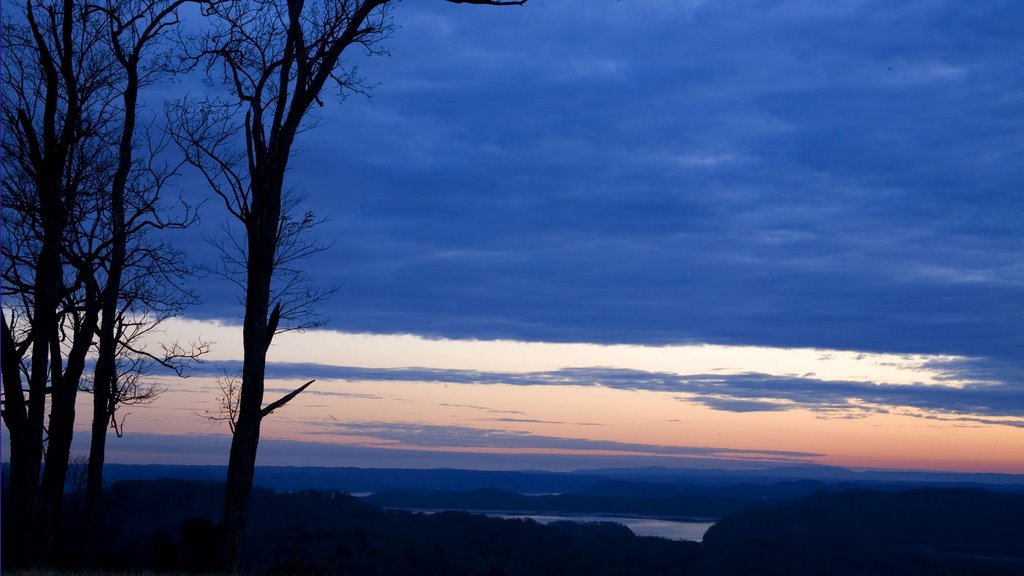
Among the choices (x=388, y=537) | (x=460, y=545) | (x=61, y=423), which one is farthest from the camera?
(x=460, y=545)

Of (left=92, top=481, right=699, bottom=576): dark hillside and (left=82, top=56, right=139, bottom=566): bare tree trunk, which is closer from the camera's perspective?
(left=82, top=56, right=139, bottom=566): bare tree trunk

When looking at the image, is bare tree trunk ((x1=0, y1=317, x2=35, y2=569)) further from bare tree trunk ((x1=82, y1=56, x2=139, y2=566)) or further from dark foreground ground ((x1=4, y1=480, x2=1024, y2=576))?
dark foreground ground ((x1=4, y1=480, x2=1024, y2=576))

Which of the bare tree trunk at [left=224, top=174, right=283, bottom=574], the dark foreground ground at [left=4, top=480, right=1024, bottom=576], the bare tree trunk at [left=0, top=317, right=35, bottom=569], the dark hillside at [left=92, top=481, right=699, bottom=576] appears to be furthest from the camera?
the dark foreground ground at [left=4, top=480, right=1024, bottom=576]

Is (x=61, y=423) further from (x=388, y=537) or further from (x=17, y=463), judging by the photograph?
(x=388, y=537)

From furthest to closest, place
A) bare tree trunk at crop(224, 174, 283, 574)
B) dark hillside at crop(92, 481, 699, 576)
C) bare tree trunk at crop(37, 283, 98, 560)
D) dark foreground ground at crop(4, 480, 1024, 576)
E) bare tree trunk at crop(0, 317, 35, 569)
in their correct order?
dark foreground ground at crop(4, 480, 1024, 576)
dark hillside at crop(92, 481, 699, 576)
bare tree trunk at crop(37, 283, 98, 560)
bare tree trunk at crop(0, 317, 35, 569)
bare tree trunk at crop(224, 174, 283, 574)

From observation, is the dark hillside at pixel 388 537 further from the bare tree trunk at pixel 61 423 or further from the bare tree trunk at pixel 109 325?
the bare tree trunk at pixel 61 423

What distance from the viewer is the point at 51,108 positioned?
18.6 metres

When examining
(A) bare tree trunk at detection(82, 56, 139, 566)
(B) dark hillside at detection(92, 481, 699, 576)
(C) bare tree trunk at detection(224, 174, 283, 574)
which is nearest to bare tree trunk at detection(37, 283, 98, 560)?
(A) bare tree trunk at detection(82, 56, 139, 566)

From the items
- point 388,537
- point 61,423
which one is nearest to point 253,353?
point 61,423

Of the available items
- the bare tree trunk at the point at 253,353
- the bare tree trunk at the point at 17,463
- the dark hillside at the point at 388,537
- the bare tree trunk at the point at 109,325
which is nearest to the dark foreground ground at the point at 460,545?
the dark hillside at the point at 388,537

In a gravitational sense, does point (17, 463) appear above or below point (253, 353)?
below

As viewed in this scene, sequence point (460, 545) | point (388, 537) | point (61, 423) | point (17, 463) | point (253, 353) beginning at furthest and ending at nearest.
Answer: point (460, 545) < point (388, 537) < point (61, 423) < point (17, 463) < point (253, 353)

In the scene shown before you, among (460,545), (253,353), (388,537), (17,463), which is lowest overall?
(460,545)

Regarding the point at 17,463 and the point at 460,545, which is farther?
the point at 460,545
